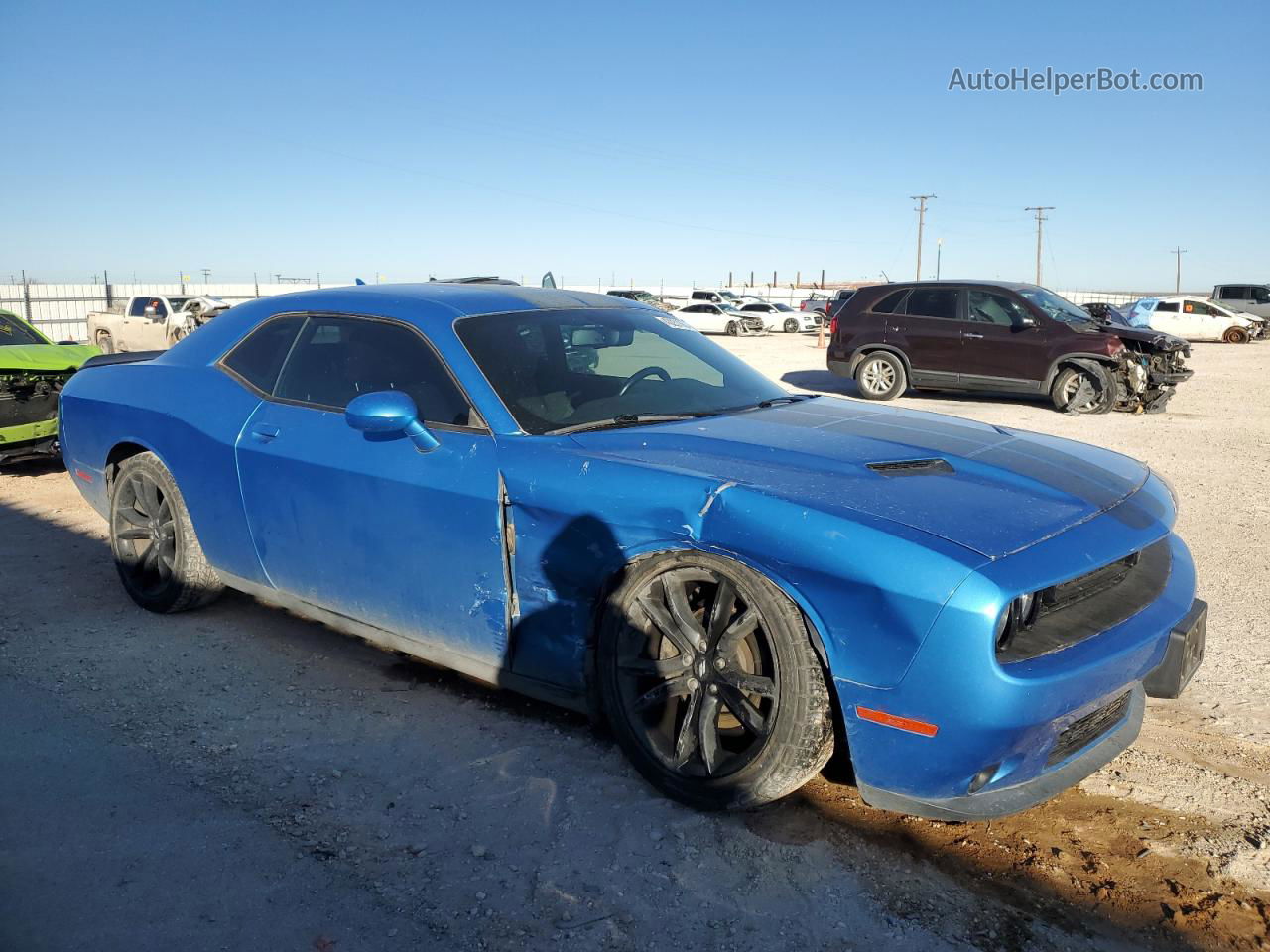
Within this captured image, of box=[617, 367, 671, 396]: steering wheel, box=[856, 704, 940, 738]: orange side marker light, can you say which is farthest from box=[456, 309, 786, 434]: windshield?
box=[856, 704, 940, 738]: orange side marker light

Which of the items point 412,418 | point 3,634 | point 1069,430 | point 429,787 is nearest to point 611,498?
point 412,418

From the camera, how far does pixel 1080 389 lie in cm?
1281

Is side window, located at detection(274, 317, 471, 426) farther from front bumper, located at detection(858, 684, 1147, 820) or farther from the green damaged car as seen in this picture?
Answer: the green damaged car

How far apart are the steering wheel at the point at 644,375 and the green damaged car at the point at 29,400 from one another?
5.90m

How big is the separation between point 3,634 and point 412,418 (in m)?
2.48

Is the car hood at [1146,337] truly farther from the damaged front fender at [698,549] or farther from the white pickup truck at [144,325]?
the white pickup truck at [144,325]

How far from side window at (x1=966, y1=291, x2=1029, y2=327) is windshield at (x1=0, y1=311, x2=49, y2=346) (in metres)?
11.1

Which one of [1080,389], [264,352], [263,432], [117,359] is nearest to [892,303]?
[1080,389]

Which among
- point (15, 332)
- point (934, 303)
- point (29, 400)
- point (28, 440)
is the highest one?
point (934, 303)

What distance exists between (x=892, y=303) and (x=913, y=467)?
12.0 metres

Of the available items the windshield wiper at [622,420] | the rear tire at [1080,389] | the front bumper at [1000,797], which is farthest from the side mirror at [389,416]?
the rear tire at [1080,389]

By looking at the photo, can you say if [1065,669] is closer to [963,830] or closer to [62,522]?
[963,830]

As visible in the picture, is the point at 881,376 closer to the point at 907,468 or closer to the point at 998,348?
the point at 998,348

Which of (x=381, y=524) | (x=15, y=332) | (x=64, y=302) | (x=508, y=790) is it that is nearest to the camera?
(x=508, y=790)
